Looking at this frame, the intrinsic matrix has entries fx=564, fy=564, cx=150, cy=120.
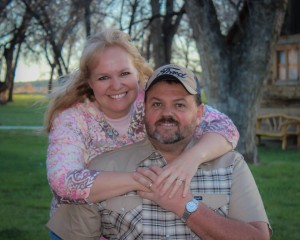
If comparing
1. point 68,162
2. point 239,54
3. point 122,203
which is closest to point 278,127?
point 239,54

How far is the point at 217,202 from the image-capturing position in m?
2.97

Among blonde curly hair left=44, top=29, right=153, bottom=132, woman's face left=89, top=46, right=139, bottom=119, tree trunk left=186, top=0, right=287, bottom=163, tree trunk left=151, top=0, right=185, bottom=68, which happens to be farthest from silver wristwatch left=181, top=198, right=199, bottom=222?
tree trunk left=151, top=0, right=185, bottom=68

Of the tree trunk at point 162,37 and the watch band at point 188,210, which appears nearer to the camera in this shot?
the watch band at point 188,210

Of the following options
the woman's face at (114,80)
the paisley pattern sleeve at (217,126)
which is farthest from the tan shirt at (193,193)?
the woman's face at (114,80)

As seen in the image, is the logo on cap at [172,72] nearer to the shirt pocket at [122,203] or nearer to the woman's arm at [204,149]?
the woman's arm at [204,149]

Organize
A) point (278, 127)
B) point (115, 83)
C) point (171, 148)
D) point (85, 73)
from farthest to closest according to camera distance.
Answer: point (278, 127)
point (85, 73)
point (115, 83)
point (171, 148)

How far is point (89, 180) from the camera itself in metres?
2.80

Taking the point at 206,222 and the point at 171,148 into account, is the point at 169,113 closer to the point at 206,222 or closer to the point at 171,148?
the point at 171,148

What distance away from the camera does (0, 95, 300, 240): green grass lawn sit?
667cm

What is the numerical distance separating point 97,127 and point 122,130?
0.53ft

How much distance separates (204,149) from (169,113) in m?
0.27

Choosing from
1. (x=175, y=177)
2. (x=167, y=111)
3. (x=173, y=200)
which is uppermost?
(x=167, y=111)

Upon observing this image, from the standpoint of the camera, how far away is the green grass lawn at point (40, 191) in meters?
6.67

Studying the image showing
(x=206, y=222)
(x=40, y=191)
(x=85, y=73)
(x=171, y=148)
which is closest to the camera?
(x=206, y=222)
